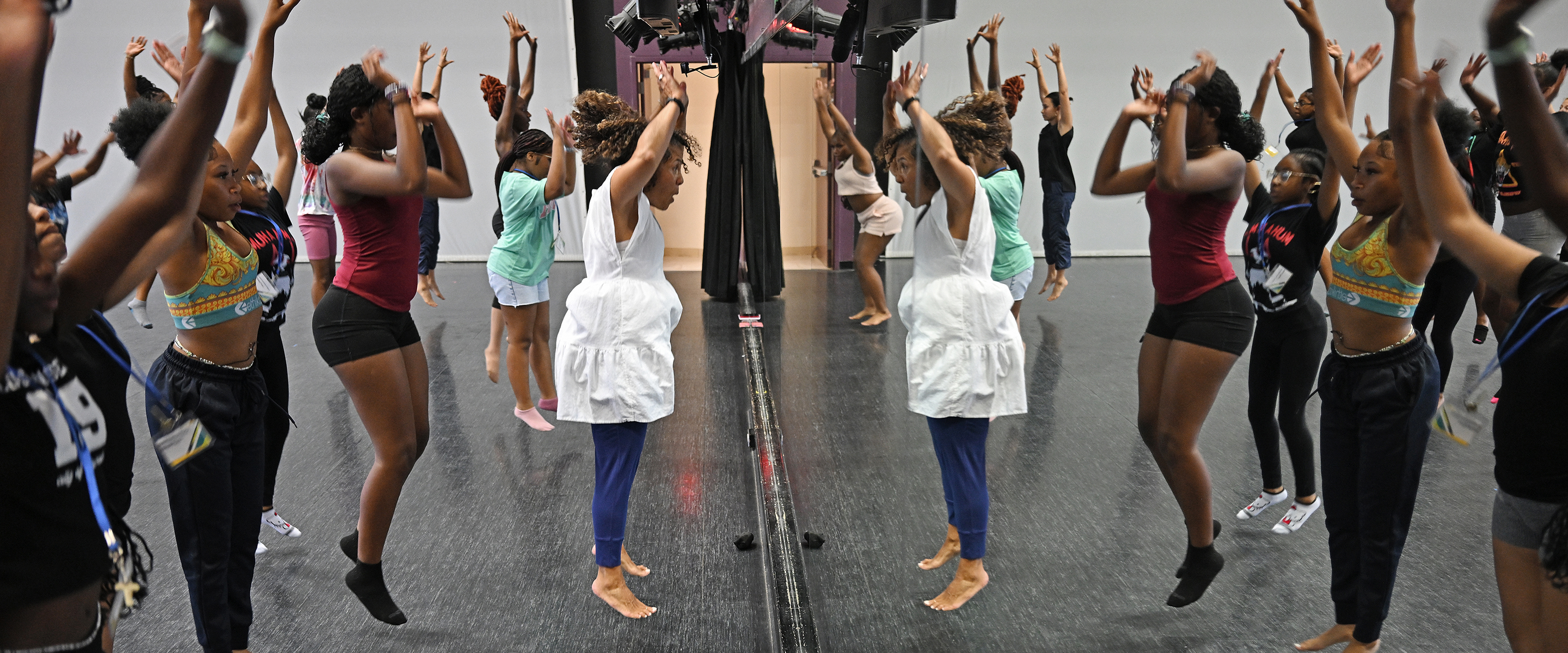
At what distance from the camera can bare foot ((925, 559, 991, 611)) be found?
7.21ft

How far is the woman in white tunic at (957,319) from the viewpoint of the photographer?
1.85 m

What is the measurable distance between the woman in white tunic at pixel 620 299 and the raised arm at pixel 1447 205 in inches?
63.5

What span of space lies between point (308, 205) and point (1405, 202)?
460 cm

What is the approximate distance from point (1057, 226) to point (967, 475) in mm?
680

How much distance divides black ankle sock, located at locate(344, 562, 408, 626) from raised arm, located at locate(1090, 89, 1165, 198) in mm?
2149

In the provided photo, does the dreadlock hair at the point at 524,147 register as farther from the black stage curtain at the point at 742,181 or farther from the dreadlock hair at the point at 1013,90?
the dreadlock hair at the point at 1013,90

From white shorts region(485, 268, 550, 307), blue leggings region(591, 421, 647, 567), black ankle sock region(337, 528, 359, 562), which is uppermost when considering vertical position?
white shorts region(485, 268, 550, 307)

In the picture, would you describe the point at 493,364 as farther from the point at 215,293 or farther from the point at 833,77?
the point at 833,77

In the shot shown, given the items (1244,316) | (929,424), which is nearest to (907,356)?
(929,424)

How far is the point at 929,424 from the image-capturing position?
7.45ft

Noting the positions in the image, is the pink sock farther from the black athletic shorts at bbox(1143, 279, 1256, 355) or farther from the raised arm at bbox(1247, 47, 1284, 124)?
the raised arm at bbox(1247, 47, 1284, 124)

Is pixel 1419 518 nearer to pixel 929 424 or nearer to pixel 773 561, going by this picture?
pixel 929 424

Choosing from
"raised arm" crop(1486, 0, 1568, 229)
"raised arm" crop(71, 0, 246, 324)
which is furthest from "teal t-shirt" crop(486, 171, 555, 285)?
"raised arm" crop(1486, 0, 1568, 229)

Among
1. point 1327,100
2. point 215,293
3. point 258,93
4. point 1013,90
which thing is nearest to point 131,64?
point 258,93
